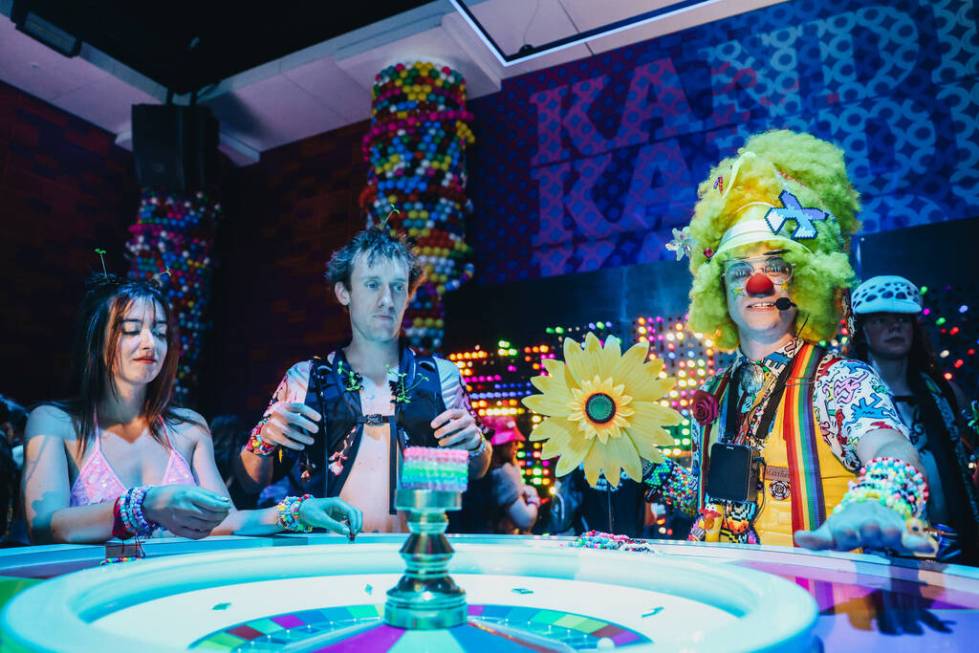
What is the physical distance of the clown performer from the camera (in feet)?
4.65

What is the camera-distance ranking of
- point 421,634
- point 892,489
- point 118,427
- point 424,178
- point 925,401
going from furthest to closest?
point 424,178, point 925,401, point 118,427, point 892,489, point 421,634

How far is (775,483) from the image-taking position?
148cm

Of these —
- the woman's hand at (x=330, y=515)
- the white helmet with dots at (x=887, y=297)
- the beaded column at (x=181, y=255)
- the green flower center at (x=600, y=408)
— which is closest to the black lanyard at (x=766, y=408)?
the green flower center at (x=600, y=408)

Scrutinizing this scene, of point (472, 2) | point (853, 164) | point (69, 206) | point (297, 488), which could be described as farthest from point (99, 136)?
point (853, 164)

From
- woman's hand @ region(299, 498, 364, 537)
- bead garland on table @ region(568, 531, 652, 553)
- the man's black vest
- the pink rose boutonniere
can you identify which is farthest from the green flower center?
the man's black vest

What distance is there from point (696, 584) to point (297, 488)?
157cm

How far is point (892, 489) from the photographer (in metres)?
0.79

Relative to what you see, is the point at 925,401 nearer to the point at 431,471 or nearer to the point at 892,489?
the point at 892,489

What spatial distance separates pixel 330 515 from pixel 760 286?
3.73 ft

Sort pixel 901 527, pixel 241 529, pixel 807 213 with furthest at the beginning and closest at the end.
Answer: pixel 807 213 < pixel 241 529 < pixel 901 527

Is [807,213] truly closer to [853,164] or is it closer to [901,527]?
[901,527]

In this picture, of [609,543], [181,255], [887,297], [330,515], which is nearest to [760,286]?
[609,543]

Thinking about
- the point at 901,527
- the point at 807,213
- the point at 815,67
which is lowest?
the point at 901,527

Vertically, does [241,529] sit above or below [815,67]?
below
